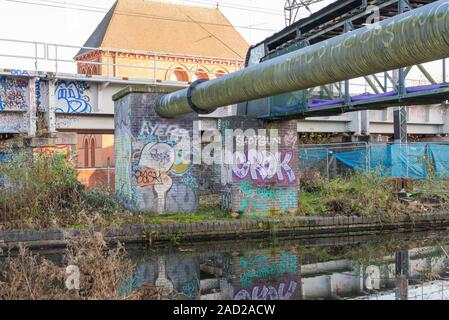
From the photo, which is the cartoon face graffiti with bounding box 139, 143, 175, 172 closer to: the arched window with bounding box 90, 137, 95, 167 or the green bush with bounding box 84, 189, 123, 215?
the green bush with bounding box 84, 189, 123, 215

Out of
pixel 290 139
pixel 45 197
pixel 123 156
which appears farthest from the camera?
pixel 290 139

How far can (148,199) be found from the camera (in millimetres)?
14219

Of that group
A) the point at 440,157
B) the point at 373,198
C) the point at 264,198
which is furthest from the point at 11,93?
the point at 440,157

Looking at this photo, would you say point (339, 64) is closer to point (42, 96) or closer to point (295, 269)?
point (295, 269)

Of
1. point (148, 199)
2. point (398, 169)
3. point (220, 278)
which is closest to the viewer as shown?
point (220, 278)

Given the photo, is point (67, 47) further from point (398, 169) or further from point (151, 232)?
point (398, 169)

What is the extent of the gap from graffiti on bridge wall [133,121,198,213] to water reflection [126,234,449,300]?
2.44m

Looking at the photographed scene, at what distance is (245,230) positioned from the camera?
13.5 m

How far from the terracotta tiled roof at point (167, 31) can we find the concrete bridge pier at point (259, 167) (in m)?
26.6

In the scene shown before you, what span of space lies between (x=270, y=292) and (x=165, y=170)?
6.92 m

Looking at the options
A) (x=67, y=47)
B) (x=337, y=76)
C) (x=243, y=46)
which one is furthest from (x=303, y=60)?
(x=243, y=46)

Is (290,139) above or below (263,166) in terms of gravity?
above

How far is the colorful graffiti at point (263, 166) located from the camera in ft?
47.7

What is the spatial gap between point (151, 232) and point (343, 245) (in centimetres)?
433
